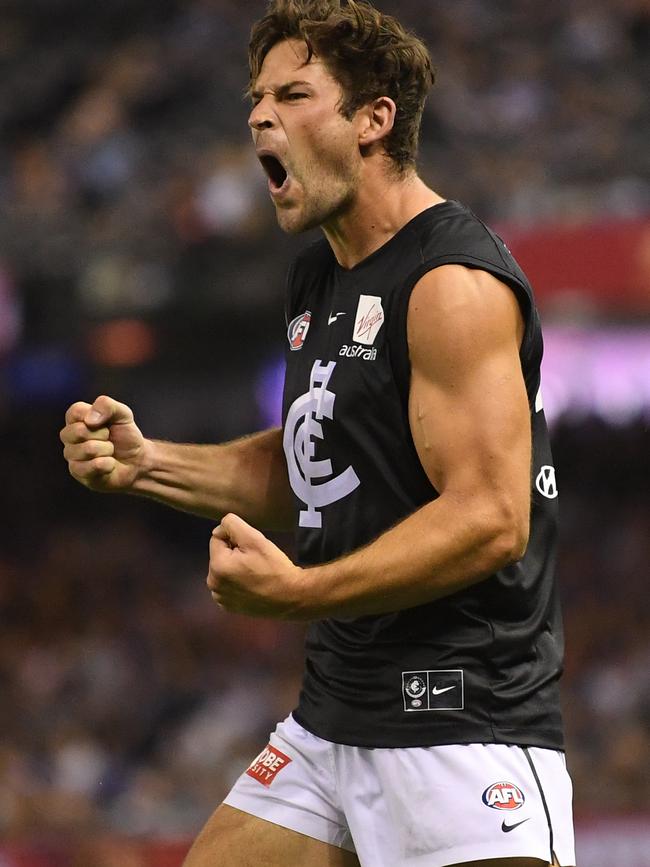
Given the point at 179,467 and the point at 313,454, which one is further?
the point at 179,467

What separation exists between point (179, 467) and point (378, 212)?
83 cm

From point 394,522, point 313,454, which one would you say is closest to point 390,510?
point 394,522

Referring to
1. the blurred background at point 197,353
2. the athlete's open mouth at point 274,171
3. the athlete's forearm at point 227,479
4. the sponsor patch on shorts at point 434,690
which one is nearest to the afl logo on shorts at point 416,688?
the sponsor patch on shorts at point 434,690

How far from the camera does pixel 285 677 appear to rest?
9.75m

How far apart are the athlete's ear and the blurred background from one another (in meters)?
5.02

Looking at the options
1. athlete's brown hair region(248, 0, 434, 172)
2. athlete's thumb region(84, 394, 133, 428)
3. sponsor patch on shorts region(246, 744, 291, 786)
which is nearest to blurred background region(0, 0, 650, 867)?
sponsor patch on shorts region(246, 744, 291, 786)

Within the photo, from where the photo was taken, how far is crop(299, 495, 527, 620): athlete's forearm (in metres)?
2.72

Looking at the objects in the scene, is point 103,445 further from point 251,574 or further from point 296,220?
point 251,574

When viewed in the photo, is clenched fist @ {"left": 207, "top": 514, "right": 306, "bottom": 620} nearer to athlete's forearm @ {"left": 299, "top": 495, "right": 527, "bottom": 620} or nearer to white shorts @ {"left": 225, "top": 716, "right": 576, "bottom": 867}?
athlete's forearm @ {"left": 299, "top": 495, "right": 527, "bottom": 620}

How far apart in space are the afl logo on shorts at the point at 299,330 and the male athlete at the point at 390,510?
0.01 m

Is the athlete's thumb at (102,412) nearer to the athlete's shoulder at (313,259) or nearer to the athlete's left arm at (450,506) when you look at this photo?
the athlete's shoulder at (313,259)

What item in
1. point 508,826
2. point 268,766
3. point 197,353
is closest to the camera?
point 508,826

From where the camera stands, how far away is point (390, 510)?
3037 millimetres

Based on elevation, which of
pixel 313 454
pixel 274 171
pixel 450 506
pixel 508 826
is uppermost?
pixel 274 171
